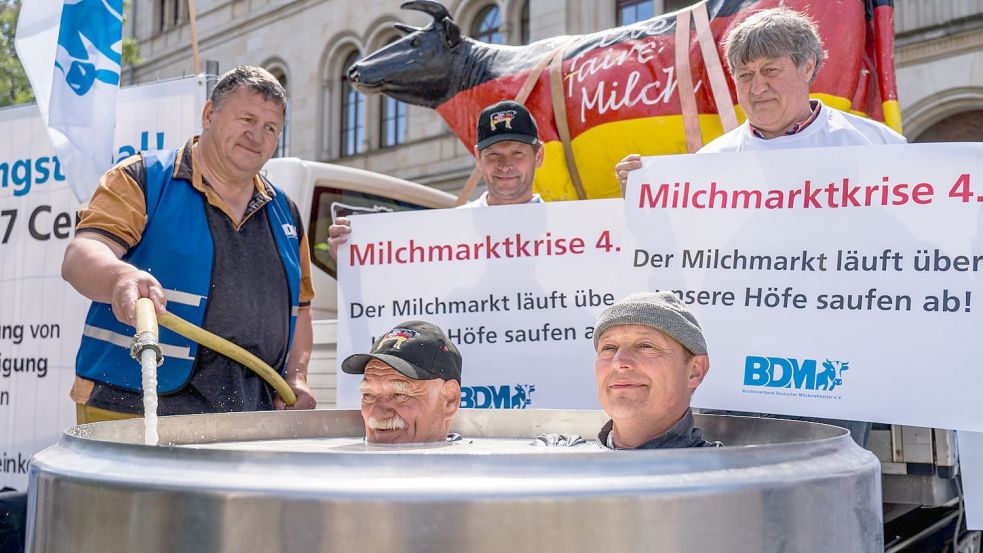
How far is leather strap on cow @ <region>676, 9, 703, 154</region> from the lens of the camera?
14.3 feet

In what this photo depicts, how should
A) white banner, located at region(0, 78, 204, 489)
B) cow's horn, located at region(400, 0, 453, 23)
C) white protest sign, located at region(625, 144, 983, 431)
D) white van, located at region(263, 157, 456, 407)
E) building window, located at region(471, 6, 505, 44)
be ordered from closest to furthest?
white protest sign, located at region(625, 144, 983, 431)
white banner, located at region(0, 78, 204, 489)
cow's horn, located at region(400, 0, 453, 23)
white van, located at region(263, 157, 456, 407)
building window, located at region(471, 6, 505, 44)

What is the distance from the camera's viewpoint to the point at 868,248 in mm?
2691

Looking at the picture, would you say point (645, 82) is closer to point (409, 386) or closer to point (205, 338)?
point (409, 386)

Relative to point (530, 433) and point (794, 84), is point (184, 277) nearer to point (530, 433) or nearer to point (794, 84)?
point (530, 433)

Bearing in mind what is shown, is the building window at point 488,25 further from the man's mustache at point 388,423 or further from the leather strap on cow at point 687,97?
the man's mustache at point 388,423

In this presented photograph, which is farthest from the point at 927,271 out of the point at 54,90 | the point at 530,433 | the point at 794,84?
the point at 54,90

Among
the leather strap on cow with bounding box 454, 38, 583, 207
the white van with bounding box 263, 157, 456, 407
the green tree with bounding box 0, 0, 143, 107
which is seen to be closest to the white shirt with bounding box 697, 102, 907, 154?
the leather strap on cow with bounding box 454, 38, 583, 207

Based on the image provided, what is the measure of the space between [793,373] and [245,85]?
178 cm

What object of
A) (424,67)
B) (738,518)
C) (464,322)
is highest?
(424,67)

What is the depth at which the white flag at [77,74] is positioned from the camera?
401 cm

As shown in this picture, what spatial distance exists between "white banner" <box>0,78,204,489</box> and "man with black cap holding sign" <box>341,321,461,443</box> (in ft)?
8.84

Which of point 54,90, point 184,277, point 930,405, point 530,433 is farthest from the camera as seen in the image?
point 54,90

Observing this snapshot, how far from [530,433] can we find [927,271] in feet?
4.29

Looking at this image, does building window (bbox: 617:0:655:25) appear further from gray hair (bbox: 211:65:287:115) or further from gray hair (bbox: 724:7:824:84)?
gray hair (bbox: 211:65:287:115)
